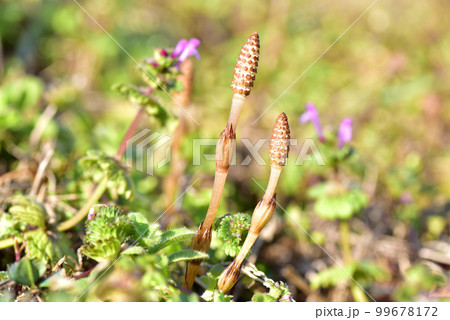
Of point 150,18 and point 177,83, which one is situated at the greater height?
point 150,18

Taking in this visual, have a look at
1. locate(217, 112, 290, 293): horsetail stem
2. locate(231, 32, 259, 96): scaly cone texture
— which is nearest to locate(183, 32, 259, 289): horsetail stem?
locate(231, 32, 259, 96): scaly cone texture

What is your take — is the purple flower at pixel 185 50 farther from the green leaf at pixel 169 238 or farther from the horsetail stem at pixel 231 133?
the green leaf at pixel 169 238

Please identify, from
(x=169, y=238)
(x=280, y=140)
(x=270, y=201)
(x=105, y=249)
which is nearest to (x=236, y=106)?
(x=280, y=140)

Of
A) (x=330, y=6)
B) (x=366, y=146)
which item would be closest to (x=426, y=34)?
(x=330, y=6)

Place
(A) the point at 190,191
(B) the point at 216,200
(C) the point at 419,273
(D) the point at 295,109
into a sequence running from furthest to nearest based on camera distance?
(D) the point at 295,109 → (A) the point at 190,191 → (C) the point at 419,273 → (B) the point at 216,200

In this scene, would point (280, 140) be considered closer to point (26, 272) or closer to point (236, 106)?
point (236, 106)

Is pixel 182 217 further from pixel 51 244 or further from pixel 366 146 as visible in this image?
pixel 366 146
